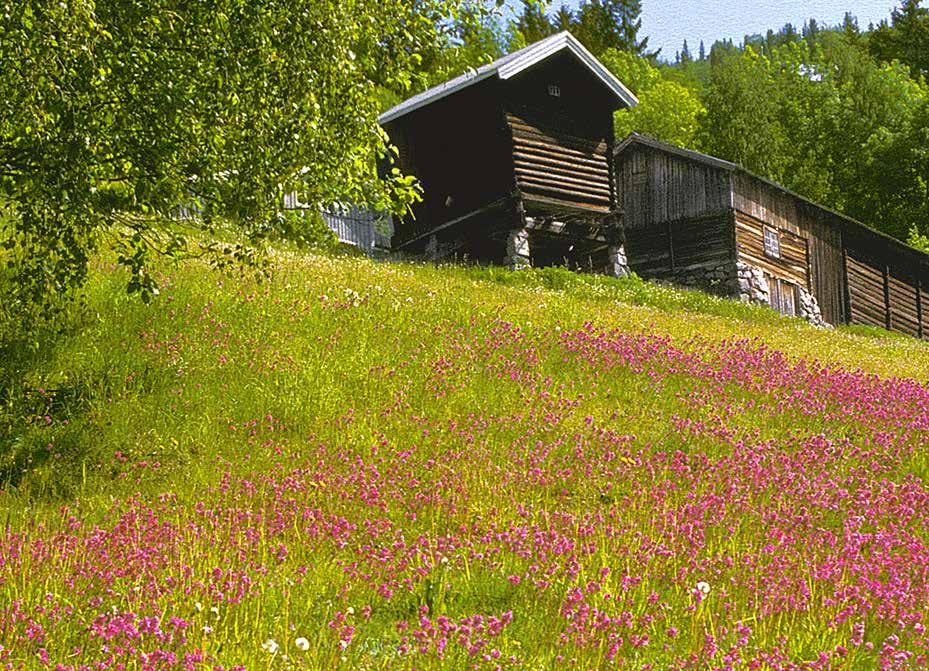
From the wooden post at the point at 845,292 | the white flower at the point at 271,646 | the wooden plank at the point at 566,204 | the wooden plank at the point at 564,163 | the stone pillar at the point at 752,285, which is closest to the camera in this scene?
the white flower at the point at 271,646

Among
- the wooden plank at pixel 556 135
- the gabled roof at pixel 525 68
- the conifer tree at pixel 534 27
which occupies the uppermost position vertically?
the conifer tree at pixel 534 27

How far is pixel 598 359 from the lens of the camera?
12055mm

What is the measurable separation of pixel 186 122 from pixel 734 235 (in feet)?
105

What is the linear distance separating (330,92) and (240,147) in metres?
0.98

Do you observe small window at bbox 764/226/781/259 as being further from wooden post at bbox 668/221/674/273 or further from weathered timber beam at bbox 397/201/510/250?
weathered timber beam at bbox 397/201/510/250

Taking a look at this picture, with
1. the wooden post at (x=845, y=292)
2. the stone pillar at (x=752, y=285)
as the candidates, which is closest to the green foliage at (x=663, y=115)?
the wooden post at (x=845, y=292)

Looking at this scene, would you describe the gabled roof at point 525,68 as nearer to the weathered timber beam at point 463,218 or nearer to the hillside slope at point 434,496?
the weathered timber beam at point 463,218

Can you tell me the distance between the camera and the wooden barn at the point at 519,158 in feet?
106

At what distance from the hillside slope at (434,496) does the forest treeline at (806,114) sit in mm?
46440

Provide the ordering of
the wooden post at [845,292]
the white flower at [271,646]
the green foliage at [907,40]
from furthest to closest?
the green foliage at [907,40] → the wooden post at [845,292] → the white flower at [271,646]

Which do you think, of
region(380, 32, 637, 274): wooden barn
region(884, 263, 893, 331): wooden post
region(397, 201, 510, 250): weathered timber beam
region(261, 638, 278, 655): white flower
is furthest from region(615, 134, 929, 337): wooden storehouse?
region(261, 638, 278, 655): white flower

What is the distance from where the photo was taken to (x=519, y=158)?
32312mm

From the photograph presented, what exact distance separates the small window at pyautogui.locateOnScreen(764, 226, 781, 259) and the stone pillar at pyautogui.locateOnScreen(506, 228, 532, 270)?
42.8ft

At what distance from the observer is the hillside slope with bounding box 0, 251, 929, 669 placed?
182 inches
